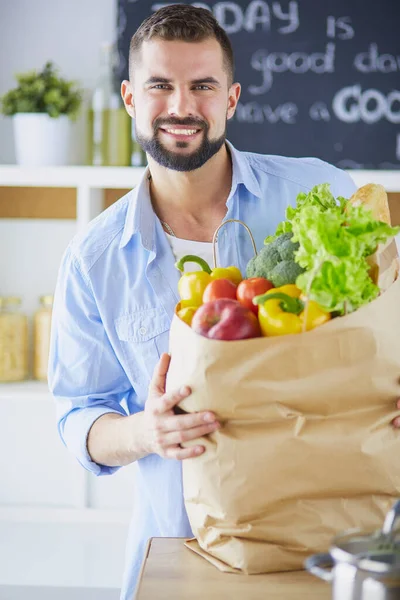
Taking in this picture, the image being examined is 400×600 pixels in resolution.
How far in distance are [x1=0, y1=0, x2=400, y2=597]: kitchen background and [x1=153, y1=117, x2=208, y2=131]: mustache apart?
3.35 ft

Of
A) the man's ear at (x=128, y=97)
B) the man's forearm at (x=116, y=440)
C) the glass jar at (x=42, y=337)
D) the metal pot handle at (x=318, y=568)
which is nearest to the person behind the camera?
the metal pot handle at (x=318, y=568)

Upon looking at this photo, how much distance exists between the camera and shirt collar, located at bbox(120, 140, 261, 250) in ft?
5.02

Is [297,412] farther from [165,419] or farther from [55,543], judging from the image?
[55,543]

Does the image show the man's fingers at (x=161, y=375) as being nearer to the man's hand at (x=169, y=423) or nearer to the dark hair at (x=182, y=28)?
the man's hand at (x=169, y=423)

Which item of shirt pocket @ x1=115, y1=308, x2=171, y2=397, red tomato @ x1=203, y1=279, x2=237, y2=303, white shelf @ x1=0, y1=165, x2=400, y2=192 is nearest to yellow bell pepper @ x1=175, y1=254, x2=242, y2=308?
red tomato @ x1=203, y1=279, x2=237, y2=303

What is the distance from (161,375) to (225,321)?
20 centimetres

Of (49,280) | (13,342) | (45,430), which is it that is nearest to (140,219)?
(13,342)

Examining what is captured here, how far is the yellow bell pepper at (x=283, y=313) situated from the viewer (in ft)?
3.37

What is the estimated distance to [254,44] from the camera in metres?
2.67

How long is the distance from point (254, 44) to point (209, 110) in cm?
125

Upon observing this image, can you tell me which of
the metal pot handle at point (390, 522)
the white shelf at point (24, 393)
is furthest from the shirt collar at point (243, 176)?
the white shelf at point (24, 393)

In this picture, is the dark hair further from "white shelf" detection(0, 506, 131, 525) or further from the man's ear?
"white shelf" detection(0, 506, 131, 525)

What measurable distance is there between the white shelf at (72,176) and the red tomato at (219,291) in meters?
1.47

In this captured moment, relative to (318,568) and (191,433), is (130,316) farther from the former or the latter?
(318,568)
